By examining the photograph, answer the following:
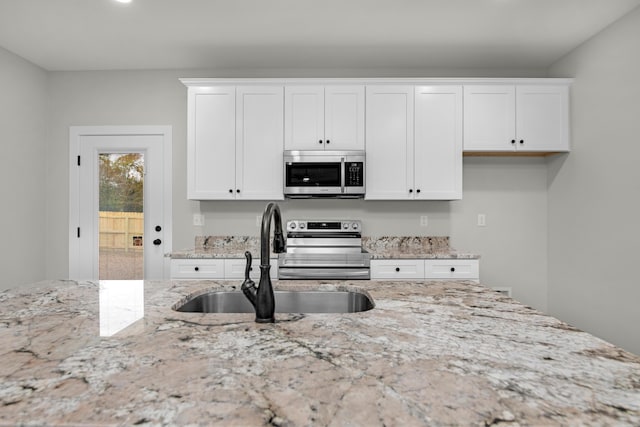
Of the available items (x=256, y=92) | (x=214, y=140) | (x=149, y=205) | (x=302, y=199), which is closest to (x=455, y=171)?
(x=302, y=199)

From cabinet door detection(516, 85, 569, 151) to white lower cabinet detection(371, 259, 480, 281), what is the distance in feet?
3.94

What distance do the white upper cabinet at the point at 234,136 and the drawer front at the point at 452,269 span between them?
1443 millimetres

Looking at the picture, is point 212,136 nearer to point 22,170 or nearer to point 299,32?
point 299,32

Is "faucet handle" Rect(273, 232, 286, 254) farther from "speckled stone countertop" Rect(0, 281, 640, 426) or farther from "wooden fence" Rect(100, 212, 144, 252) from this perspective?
"wooden fence" Rect(100, 212, 144, 252)

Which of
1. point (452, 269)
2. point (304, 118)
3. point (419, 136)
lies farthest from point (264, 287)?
point (419, 136)

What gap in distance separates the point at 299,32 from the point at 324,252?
1.87 meters

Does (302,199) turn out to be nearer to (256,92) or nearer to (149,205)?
(256,92)

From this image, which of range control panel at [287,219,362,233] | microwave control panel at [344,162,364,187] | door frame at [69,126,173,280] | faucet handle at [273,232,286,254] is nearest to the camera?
faucet handle at [273,232,286,254]

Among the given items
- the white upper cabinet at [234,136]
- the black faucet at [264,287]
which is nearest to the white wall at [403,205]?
the white upper cabinet at [234,136]

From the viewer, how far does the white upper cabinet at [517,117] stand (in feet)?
10.7

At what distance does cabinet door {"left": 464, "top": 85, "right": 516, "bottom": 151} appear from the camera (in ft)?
10.7

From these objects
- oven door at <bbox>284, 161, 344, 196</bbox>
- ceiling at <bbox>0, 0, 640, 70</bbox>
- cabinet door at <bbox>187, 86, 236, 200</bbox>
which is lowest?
oven door at <bbox>284, 161, 344, 196</bbox>

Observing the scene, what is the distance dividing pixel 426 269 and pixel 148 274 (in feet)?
8.76

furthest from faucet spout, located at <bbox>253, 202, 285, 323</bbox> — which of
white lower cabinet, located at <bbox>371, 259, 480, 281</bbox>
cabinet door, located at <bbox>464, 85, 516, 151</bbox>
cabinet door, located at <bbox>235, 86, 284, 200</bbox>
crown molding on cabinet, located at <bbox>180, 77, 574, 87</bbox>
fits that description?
cabinet door, located at <bbox>464, 85, 516, 151</bbox>
